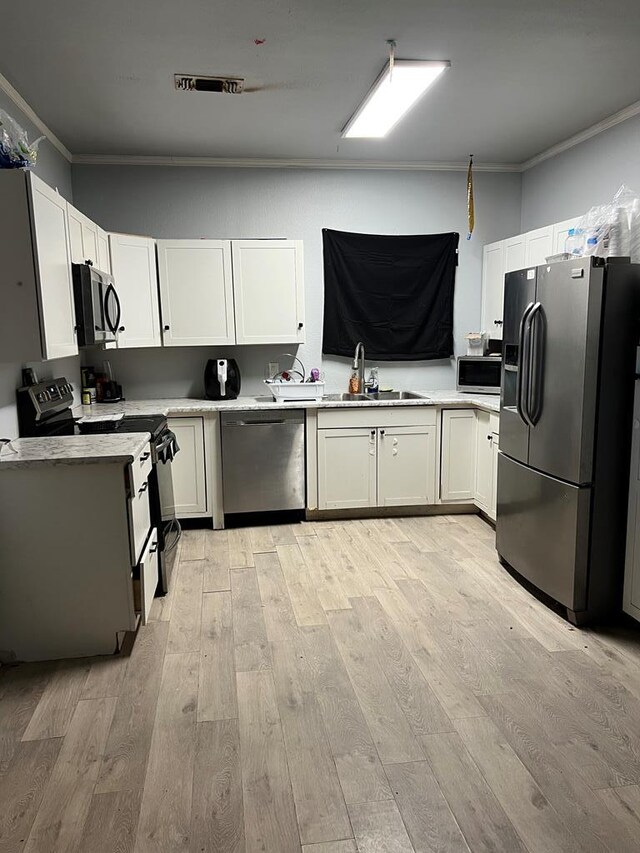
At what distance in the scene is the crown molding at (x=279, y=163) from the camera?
4.57 m

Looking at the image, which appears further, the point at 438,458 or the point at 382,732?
the point at 438,458

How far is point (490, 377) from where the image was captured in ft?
15.8

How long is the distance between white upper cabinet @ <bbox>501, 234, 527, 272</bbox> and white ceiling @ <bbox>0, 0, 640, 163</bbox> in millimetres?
675

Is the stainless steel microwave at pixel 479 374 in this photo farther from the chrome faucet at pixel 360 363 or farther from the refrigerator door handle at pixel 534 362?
the refrigerator door handle at pixel 534 362

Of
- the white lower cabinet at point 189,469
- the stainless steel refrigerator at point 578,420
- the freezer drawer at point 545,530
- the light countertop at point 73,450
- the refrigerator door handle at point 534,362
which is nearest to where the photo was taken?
the light countertop at point 73,450

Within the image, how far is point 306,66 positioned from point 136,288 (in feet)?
6.30

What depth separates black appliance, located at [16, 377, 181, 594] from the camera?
122 inches

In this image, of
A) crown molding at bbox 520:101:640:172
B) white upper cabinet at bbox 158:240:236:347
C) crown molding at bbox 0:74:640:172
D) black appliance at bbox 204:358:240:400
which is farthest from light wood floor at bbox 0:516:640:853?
crown molding at bbox 0:74:640:172

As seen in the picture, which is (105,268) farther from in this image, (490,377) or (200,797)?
(200,797)

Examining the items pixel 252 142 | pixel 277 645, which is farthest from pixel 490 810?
pixel 252 142

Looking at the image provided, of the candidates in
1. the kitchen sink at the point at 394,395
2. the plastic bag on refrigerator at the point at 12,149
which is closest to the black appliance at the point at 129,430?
the plastic bag on refrigerator at the point at 12,149

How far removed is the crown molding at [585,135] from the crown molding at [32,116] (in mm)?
3433

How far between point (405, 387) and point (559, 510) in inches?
91.5

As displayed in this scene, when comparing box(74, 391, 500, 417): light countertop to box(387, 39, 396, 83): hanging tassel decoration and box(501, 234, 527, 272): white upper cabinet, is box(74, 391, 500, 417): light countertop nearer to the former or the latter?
box(501, 234, 527, 272): white upper cabinet
